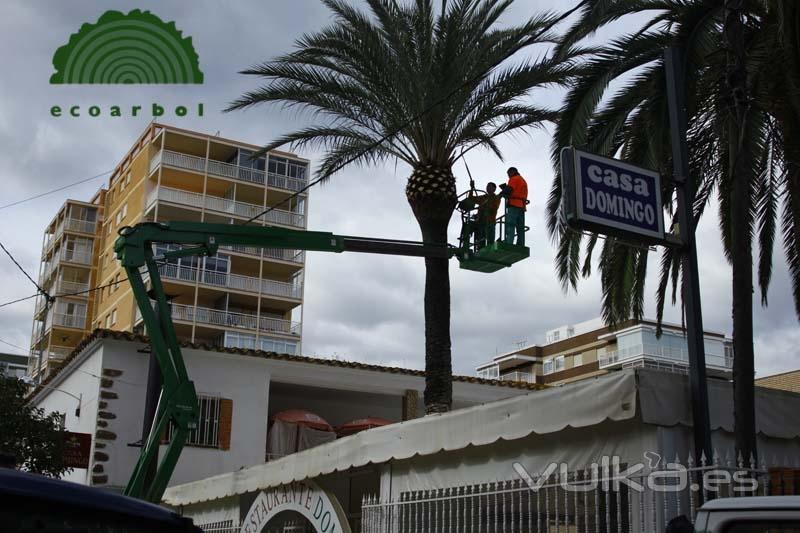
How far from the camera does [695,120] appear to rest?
1281cm

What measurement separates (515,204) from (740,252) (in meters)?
5.61

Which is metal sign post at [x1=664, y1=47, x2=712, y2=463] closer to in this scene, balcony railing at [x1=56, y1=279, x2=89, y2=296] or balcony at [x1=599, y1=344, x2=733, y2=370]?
balcony railing at [x1=56, y1=279, x2=89, y2=296]

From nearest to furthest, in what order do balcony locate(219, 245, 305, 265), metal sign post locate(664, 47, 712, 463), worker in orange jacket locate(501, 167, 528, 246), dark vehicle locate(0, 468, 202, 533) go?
dark vehicle locate(0, 468, 202, 533) < metal sign post locate(664, 47, 712, 463) < worker in orange jacket locate(501, 167, 528, 246) < balcony locate(219, 245, 305, 265)

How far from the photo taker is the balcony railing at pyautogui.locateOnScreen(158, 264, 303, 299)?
62.3m

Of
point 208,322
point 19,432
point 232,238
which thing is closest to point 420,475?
point 232,238

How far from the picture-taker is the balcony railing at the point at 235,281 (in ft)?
204

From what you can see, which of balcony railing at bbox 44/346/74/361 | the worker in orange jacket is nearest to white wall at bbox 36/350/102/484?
the worker in orange jacket

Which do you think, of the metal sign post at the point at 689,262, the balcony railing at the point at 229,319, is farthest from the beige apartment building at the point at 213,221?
the metal sign post at the point at 689,262

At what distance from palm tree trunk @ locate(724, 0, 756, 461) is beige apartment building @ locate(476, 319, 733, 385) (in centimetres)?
6802

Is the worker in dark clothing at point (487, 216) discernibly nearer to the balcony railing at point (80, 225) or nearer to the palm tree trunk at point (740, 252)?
the palm tree trunk at point (740, 252)

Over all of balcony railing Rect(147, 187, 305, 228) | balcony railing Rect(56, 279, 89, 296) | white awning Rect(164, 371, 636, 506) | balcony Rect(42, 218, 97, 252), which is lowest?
white awning Rect(164, 371, 636, 506)

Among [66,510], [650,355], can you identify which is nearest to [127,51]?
[66,510]

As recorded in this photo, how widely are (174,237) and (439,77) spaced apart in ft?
18.5

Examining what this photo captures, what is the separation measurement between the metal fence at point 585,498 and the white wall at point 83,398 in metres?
12.1
